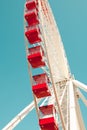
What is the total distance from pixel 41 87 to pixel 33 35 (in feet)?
12.0

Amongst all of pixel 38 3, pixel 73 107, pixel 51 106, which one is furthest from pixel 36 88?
pixel 38 3

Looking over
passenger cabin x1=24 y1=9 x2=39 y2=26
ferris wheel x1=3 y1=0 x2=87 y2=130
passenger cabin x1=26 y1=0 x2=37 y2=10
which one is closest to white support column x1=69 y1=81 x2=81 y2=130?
ferris wheel x1=3 y1=0 x2=87 y2=130

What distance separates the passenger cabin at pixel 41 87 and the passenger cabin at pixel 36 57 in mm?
885

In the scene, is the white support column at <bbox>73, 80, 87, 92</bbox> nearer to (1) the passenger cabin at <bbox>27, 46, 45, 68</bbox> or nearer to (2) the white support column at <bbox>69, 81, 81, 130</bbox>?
(2) the white support column at <bbox>69, 81, 81, 130</bbox>

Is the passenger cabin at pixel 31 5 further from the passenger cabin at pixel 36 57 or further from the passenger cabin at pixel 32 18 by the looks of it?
the passenger cabin at pixel 36 57

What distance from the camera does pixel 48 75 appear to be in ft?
72.1

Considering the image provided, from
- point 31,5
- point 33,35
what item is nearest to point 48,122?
point 33,35

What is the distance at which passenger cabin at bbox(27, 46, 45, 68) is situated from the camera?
21438 millimetres

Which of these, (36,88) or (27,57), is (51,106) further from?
(27,57)

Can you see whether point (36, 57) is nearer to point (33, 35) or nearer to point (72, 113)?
point (33, 35)

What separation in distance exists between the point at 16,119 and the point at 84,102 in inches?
177

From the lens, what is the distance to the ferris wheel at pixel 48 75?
19.5m

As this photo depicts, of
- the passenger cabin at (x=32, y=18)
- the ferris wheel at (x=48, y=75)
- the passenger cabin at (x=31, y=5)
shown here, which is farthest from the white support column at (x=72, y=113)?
the passenger cabin at (x=31, y=5)

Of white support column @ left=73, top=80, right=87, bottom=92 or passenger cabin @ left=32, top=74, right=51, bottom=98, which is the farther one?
white support column @ left=73, top=80, right=87, bottom=92
